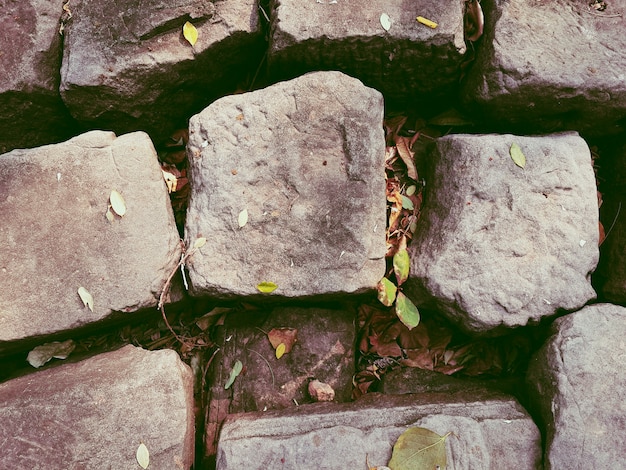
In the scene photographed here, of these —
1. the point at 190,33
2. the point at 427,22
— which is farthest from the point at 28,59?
the point at 427,22

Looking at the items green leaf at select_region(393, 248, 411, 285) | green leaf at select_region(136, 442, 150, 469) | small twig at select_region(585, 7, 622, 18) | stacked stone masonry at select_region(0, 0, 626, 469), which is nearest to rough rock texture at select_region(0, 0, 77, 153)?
stacked stone masonry at select_region(0, 0, 626, 469)

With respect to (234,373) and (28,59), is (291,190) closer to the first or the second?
(234,373)

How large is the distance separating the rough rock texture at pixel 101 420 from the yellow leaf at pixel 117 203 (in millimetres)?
519

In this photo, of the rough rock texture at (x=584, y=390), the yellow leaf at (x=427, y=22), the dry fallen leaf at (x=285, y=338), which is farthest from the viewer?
the dry fallen leaf at (x=285, y=338)

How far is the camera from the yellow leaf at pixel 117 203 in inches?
72.9

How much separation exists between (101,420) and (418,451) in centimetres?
101

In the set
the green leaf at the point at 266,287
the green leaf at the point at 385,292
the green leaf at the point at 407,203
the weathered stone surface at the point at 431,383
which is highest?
the green leaf at the point at 407,203

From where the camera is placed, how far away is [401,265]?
1.96 meters

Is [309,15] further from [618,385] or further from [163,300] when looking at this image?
[618,385]

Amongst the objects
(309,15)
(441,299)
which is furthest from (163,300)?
(309,15)

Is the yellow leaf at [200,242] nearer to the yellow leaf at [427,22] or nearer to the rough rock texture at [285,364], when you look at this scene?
the rough rock texture at [285,364]

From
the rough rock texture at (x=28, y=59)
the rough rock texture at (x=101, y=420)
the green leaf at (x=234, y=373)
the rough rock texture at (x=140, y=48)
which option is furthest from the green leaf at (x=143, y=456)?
the rough rock texture at (x=28, y=59)

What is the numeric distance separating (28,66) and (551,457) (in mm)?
2216

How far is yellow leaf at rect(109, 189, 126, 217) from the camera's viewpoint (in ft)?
6.07
